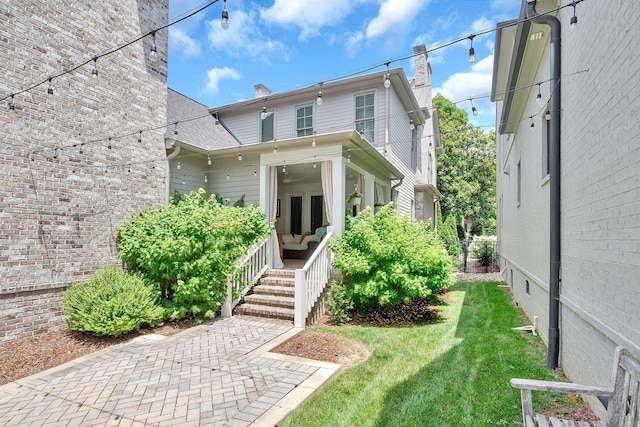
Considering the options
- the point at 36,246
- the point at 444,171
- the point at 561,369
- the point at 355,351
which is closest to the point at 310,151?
the point at 355,351

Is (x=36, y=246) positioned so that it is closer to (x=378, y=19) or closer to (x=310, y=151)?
(x=310, y=151)

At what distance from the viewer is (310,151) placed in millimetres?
8477

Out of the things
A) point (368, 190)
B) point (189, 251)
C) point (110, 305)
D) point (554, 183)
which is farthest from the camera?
point (368, 190)

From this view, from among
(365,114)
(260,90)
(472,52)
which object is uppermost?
(260,90)

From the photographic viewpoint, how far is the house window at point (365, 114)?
36.4 feet

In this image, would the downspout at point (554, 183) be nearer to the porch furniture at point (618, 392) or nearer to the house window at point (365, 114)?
the porch furniture at point (618, 392)

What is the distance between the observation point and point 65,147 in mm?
6555

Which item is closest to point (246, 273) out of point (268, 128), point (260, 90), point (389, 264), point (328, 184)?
point (328, 184)

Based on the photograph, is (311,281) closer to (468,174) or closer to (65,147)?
(65,147)

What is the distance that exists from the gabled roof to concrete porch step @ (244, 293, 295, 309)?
409 cm

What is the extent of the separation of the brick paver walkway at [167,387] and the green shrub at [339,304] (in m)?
1.57

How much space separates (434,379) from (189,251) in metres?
4.46

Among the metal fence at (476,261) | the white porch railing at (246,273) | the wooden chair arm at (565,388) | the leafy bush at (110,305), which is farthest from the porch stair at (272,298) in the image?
the metal fence at (476,261)

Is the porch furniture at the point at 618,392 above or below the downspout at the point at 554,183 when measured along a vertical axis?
below
